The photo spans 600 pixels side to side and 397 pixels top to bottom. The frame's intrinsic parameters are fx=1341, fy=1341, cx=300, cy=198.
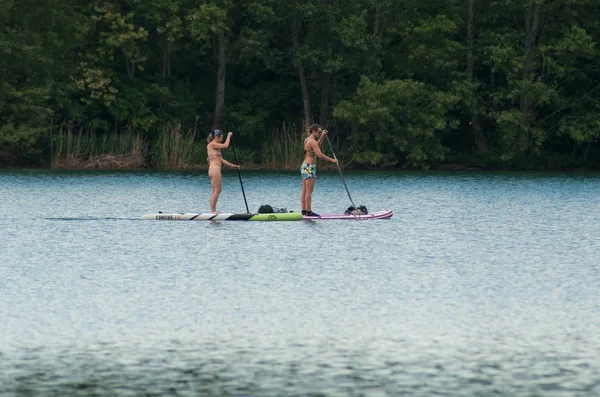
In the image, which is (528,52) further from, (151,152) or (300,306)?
(300,306)

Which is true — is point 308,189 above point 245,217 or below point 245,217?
above

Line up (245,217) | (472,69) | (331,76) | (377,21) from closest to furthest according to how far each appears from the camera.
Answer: (245,217) → (472,69) → (377,21) → (331,76)

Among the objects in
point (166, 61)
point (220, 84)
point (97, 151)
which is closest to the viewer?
point (97, 151)

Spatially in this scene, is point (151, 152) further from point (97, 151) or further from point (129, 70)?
point (129, 70)

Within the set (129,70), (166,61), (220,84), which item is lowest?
(220,84)

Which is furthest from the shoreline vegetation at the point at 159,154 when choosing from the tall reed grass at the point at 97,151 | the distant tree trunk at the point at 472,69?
the distant tree trunk at the point at 472,69

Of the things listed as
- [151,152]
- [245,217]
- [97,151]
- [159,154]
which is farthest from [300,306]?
[151,152]

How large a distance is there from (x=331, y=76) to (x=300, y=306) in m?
54.3

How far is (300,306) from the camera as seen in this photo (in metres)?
15.6

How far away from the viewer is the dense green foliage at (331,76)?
62531 mm

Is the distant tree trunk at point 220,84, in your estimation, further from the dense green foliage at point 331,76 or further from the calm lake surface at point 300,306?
the calm lake surface at point 300,306

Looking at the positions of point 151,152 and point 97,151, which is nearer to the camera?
point 97,151

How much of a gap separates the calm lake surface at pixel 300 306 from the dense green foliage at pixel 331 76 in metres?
32.2

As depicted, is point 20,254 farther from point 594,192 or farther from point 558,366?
point 594,192
